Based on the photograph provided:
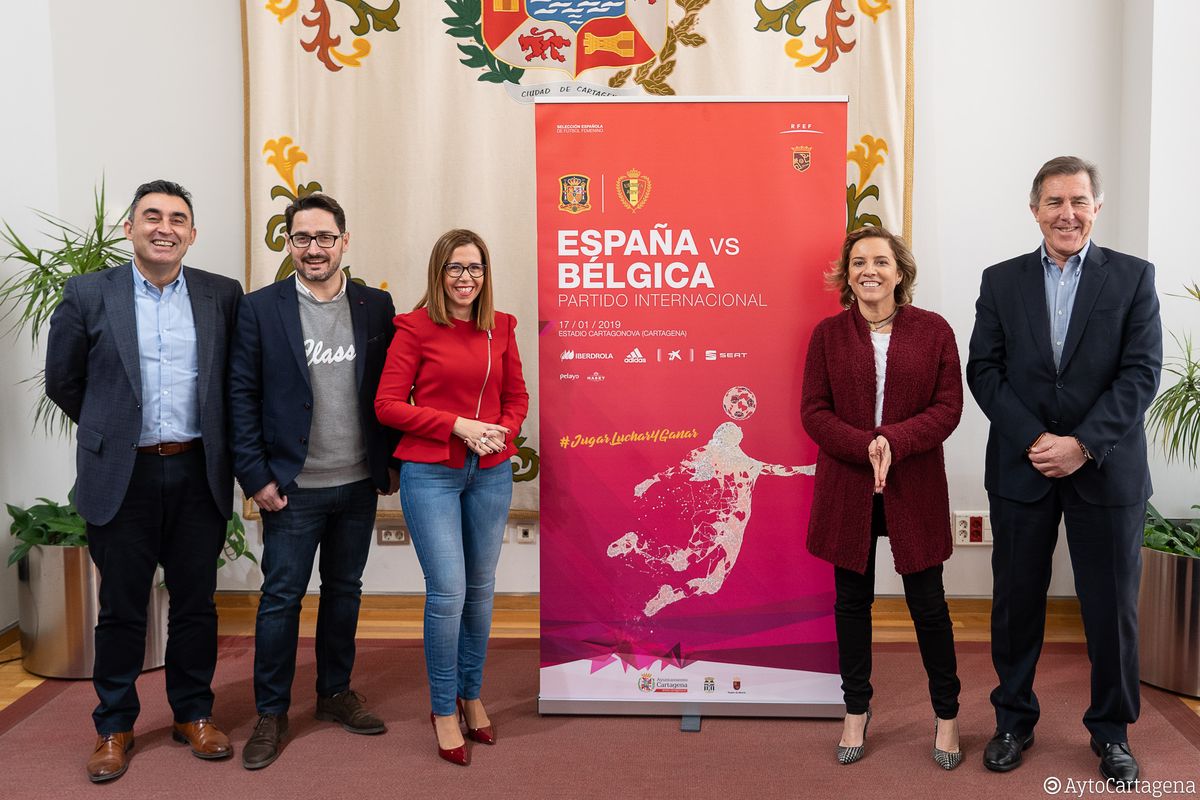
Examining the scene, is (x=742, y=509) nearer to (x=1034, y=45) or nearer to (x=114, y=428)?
(x=114, y=428)

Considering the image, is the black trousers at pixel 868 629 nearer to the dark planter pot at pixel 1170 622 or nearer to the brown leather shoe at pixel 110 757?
the dark planter pot at pixel 1170 622

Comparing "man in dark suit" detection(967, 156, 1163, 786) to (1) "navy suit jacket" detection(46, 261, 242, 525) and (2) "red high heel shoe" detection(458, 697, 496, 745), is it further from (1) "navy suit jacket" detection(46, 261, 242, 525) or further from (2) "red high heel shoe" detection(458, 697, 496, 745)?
(1) "navy suit jacket" detection(46, 261, 242, 525)

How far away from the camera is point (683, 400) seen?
298 cm

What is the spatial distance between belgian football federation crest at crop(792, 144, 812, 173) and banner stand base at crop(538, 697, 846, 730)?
1735 mm

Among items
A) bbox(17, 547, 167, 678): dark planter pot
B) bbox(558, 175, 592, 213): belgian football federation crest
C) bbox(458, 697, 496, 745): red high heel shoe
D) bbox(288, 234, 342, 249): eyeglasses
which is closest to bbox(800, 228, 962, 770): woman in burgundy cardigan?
bbox(558, 175, 592, 213): belgian football federation crest

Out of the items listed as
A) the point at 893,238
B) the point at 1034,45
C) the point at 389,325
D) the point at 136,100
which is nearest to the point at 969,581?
the point at 893,238

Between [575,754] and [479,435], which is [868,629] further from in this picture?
[479,435]

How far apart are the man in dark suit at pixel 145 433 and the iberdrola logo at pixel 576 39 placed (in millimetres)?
1589

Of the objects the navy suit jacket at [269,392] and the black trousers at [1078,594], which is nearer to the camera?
the black trousers at [1078,594]

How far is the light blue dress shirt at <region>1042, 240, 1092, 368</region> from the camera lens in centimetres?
260

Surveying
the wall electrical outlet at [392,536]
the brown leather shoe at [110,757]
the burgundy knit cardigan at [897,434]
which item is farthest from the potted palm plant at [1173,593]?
the brown leather shoe at [110,757]

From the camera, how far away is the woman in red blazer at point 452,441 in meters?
2.68

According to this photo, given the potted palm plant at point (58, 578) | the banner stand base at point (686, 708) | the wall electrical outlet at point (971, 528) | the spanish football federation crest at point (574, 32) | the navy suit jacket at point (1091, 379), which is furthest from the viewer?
the wall electrical outlet at point (971, 528)

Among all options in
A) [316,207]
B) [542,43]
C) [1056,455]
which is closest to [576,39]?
[542,43]
